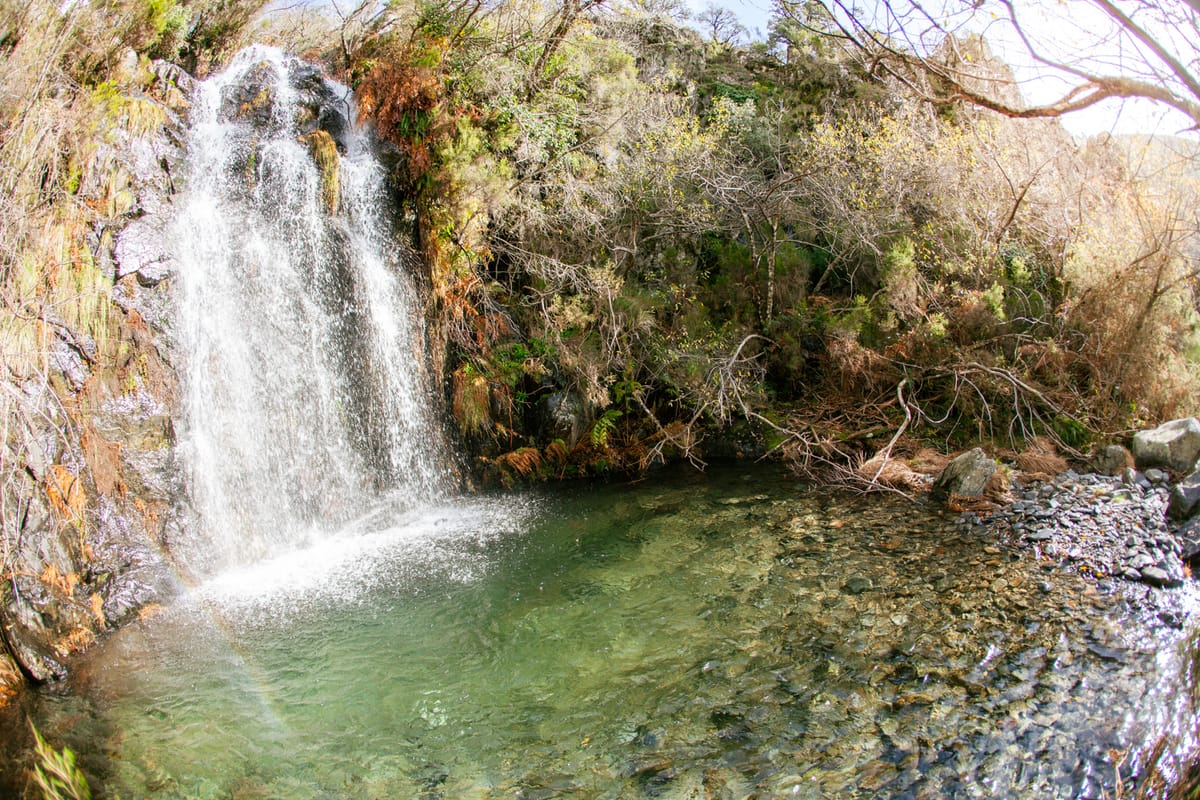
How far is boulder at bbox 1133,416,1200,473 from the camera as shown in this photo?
296 inches

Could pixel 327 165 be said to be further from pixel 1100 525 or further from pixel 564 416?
pixel 1100 525

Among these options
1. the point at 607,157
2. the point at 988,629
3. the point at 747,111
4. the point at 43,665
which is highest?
the point at 747,111

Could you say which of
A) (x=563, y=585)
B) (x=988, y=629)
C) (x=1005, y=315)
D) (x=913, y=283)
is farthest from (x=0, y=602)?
(x=1005, y=315)

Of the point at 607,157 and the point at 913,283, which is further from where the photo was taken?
the point at 607,157

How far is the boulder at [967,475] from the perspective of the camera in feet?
25.6

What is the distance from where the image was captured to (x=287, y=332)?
329 inches

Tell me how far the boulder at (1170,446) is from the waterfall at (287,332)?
8318 millimetres

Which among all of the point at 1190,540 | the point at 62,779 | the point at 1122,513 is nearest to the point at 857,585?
the point at 1122,513

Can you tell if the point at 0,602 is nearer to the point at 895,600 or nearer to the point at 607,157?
the point at 895,600

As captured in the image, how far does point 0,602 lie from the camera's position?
520 cm

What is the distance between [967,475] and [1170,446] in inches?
84.7

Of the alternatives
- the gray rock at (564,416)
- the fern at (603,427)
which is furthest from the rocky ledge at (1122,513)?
the gray rock at (564,416)

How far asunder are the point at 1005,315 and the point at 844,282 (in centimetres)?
256

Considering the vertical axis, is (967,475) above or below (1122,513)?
above
